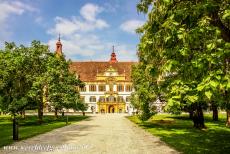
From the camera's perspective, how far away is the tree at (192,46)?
30.3 ft

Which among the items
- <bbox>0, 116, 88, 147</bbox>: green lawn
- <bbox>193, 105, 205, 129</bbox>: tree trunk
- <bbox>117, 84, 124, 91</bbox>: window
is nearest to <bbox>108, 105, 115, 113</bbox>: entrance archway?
<bbox>117, 84, 124, 91</bbox>: window

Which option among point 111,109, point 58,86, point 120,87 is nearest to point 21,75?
point 58,86

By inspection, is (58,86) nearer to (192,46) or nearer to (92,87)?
(192,46)

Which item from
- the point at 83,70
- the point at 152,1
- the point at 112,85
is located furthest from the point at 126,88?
the point at 152,1

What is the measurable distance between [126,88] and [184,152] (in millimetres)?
92157

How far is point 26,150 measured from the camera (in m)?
16.9

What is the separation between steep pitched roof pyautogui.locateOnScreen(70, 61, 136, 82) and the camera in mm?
111312

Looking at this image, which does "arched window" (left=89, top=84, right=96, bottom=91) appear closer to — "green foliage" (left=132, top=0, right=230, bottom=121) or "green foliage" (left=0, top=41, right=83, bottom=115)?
"green foliage" (left=0, top=41, right=83, bottom=115)

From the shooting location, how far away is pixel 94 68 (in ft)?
373

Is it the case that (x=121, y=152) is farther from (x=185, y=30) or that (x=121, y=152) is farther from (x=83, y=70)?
(x=83, y=70)

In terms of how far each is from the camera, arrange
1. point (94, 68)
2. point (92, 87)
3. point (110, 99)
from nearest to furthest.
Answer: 1. point (110, 99)
2. point (92, 87)
3. point (94, 68)

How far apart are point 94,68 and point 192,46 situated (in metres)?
103

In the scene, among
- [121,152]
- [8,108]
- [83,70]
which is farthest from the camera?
[83,70]

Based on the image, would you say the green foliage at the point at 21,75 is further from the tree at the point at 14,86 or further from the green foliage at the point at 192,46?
the green foliage at the point at 192,46
